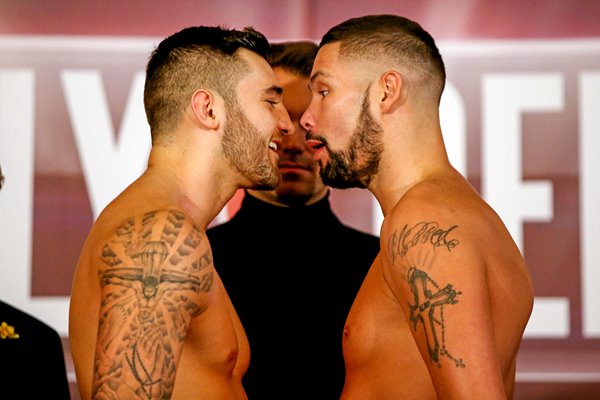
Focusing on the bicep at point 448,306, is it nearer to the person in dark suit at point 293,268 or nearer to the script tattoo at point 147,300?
the script tattoo at point 147,300

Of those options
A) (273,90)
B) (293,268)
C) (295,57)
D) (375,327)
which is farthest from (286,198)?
(375,327)

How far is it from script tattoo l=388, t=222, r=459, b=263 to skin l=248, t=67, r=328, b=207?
0.98 meters

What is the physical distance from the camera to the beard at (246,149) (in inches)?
87.3

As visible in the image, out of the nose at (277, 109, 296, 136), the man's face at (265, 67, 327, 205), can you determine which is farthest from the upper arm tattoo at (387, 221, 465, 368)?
the man's face at (265, 67, 327, 205)

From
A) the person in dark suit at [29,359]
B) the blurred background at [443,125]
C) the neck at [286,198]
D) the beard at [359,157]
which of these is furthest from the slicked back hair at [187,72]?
the blurred background at [443,125]

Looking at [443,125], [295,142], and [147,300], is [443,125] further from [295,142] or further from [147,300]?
[147,300]

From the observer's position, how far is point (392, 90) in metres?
2.16

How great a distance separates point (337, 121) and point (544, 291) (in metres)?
1.36

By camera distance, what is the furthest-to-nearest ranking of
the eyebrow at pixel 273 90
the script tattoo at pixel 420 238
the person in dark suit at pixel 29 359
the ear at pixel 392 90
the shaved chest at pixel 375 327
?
1. the person in dark suit at pixel 29 359
2. the eyebrow at pixel 273 90
3. the ear at pixel 392 90
4. the shaved chest at pixel 375 327
5. the script tattoo at pixel 420 238

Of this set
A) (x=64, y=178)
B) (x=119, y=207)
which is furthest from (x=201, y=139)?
(x=64, y=178)

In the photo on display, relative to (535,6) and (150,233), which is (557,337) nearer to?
(535,6)

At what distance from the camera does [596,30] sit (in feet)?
11.0

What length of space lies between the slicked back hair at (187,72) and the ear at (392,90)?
0.33 meters

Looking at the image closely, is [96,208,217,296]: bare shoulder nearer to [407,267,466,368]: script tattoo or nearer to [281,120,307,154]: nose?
[407,267,466,368]: script tattoo
